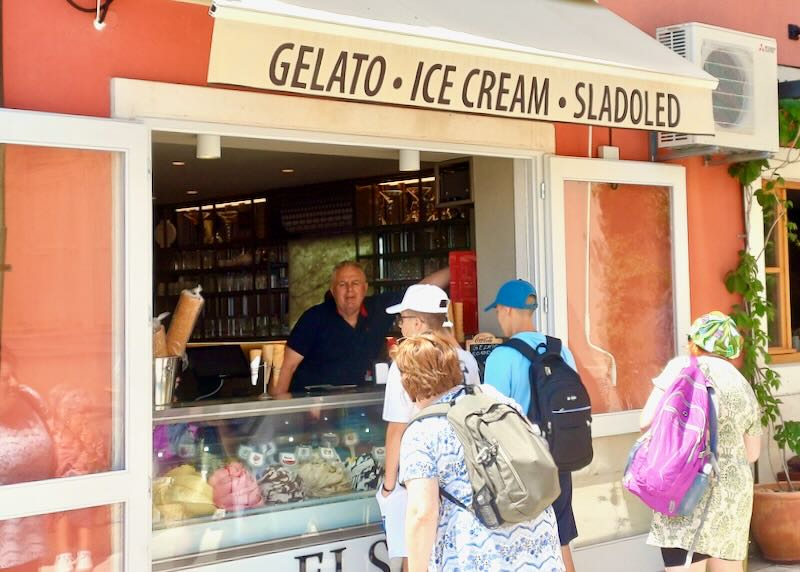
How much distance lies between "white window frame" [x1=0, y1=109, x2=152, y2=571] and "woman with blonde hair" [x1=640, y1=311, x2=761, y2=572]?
217 cm

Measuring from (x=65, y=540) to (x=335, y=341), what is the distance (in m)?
2.48

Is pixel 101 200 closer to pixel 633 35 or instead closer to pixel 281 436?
pixel 281 436

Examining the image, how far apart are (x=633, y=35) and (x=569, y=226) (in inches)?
42.6

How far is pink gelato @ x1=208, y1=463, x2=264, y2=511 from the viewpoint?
508 centimetres

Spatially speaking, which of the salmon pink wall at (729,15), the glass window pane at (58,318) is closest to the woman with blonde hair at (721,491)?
the glass window pane at (58,318)

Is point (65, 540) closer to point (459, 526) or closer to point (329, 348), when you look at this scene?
point (459, 526)

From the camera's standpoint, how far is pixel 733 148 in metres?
6.30

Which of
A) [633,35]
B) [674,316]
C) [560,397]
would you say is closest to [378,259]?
[674,316]

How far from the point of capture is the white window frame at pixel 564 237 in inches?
230

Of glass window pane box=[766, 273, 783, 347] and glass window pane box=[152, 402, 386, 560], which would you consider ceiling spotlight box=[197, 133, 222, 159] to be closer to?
glass window pane box=[152, 402, 386, 560]

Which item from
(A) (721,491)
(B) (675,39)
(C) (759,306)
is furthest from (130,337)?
(C) (759,306)

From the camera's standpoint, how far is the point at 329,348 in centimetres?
640

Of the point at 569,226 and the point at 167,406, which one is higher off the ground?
the point at 569,226

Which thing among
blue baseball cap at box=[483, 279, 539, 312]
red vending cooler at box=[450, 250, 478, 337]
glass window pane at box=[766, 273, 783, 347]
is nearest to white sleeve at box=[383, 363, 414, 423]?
blue baseball cap at box=[483, 279, 539, 312]
